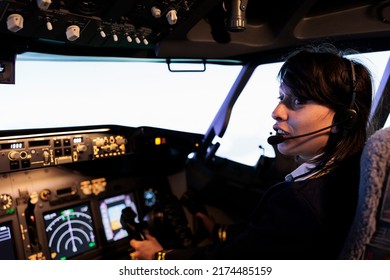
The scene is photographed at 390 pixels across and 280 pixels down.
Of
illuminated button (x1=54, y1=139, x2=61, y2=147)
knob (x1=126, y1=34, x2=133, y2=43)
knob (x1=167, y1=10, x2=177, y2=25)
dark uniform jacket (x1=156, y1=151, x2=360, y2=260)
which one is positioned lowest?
dark uniform jacket (x1=156, y1=151, x2=360, y2=260)

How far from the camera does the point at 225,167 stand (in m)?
2.64

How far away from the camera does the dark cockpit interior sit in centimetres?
159

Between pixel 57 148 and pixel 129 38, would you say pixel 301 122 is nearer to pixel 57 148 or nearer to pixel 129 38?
pixel 129 38

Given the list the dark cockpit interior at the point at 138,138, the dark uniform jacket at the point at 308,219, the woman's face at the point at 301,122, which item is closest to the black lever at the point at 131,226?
the dark cockpit interior at the point at 138,138

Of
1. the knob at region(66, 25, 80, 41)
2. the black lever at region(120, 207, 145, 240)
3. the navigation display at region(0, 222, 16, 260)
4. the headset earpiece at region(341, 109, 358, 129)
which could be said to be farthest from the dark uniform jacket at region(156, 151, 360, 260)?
the navigation display at region(0, 222, 16, 260)

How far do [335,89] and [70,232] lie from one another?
5.61ft

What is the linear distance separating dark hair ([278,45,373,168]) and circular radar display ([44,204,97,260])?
61.0 inches

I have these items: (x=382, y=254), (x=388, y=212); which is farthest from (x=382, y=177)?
(x=382, y=254)

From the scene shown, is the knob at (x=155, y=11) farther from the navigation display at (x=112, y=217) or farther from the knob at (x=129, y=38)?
the navigation display at (x=112, y=217)

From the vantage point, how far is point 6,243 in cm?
173

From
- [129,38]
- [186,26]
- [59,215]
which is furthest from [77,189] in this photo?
[186,26]

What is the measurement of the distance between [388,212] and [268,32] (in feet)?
5.90

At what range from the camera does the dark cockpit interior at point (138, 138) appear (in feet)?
5.23

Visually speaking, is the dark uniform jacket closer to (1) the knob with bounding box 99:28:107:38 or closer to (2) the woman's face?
(2) the woman's face
